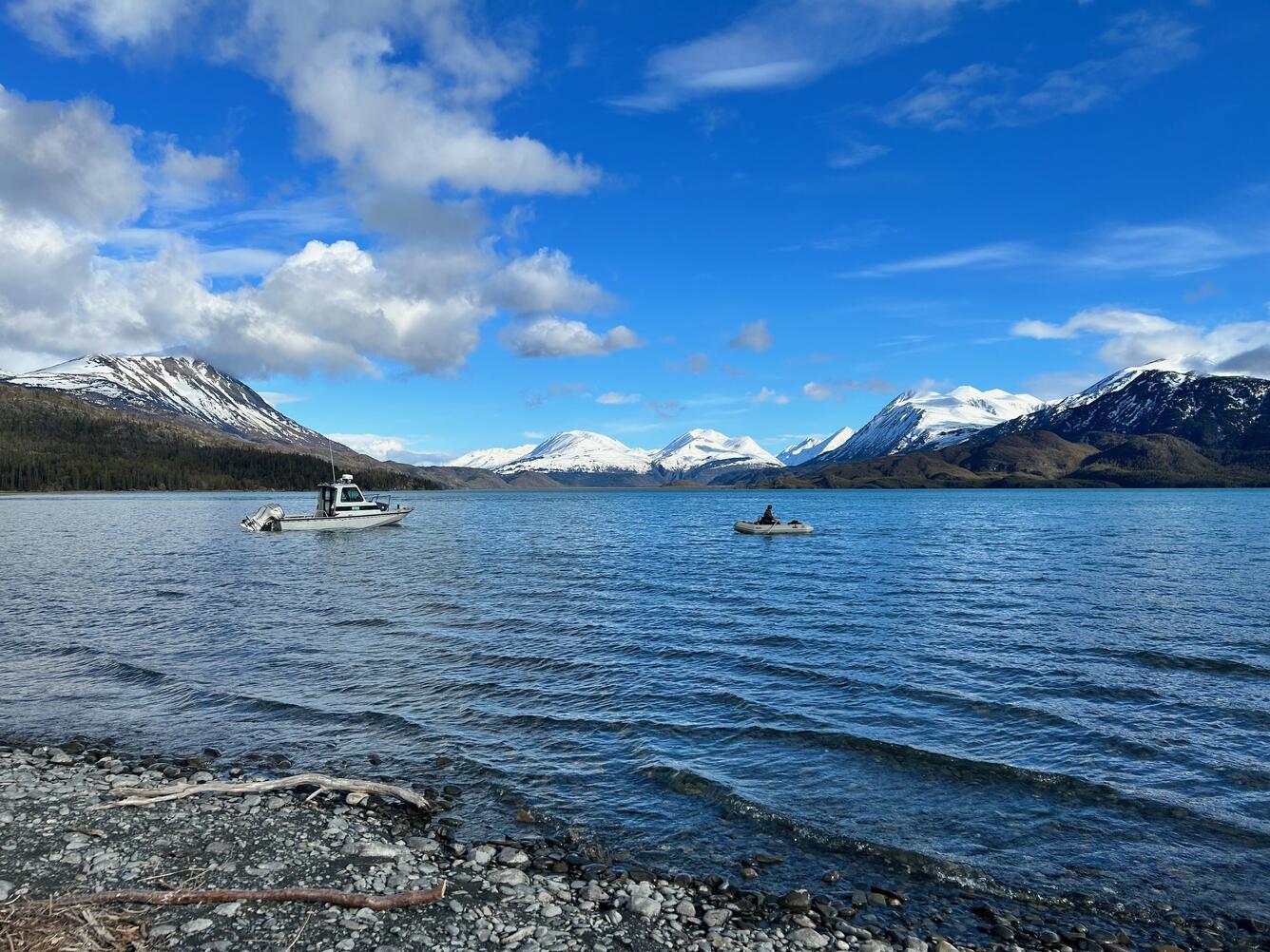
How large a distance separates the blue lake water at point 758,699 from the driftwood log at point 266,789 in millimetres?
1787

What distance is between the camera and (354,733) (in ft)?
65.6

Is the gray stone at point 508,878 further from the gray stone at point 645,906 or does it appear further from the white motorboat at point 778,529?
the white motorboat at point 778,529

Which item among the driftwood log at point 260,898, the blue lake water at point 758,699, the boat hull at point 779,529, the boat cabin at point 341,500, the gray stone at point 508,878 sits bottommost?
the blue lake water at point 758,699

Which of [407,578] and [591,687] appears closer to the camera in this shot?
[591,687]

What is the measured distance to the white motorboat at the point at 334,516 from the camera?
92.3 metres

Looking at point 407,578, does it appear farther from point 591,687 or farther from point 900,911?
point 900,911

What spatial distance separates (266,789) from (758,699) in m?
13.5

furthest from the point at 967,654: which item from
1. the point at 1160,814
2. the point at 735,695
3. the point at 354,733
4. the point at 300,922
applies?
the point at 300,922

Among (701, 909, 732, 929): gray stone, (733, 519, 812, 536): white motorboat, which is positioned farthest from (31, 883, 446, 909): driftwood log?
(733, 519, 812, 536): white motorboat

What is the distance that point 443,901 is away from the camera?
11.2m

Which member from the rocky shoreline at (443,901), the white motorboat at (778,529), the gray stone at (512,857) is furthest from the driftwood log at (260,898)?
the white motorboat at (778,529)

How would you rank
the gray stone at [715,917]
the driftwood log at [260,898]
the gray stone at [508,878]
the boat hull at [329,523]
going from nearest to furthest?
the driftwood log at [260,898] < the gray stone at [715,917] < the gray stone at [508,878] < the boat hull at [329,523]

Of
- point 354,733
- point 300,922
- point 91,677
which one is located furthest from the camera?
point 91,677

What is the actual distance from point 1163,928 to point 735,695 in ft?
42.7
